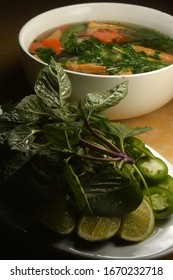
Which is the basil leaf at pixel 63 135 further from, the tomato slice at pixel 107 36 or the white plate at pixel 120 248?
the tomato slice at pixel 107 36

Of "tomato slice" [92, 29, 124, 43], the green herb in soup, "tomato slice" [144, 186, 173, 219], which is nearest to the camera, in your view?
"tomato slice" [144, 186, 173, 219]

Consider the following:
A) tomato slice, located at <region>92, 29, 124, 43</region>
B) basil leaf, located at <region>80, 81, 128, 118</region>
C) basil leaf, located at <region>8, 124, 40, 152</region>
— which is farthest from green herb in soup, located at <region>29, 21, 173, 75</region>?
basil leaf, located at <region>8, 124, 40, 152</region>

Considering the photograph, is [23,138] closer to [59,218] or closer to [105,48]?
[59,218]

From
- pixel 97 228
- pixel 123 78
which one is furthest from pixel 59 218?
pixel 123 78

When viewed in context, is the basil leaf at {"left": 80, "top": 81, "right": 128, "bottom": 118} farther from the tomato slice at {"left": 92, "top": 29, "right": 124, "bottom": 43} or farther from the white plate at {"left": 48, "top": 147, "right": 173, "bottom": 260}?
the tomato slice at {"left": 92, "top": 29, "right": 124, "bottom": 43}

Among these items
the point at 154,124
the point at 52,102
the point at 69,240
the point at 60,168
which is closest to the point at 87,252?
the point at 69,240

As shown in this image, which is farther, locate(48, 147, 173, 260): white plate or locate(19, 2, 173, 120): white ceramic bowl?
locate(19, 2, 173, 120): white ceramic bowl
